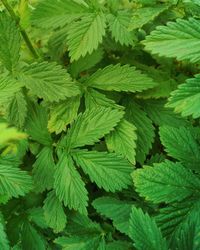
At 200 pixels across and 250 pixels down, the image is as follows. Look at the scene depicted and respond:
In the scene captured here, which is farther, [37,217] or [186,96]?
[37,217]

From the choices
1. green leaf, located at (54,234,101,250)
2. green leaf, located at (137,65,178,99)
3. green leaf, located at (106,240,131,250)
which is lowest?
green leaf, located at (106,240,131,250)

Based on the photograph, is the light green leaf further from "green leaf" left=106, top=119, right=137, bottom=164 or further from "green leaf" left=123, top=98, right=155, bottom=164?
"green leaf" left=123, top=98, right=155, bottom=164

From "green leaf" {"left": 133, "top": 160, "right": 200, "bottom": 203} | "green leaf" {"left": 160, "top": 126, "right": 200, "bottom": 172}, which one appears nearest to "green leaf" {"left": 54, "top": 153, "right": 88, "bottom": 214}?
"green leaf" {"left": 133, "top": 160, "right": 200, "bottom": 203}

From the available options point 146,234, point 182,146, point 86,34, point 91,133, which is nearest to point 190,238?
Answer: point 146,234

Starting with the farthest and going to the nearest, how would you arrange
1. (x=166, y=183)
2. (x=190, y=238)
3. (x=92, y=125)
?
1. (x=92, y=125)
2. (x=166, y=183)
3. (x=190, y=238)

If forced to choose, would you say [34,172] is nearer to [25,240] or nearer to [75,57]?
[25,240]

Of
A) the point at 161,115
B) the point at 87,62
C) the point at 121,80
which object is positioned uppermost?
the point at 87,62

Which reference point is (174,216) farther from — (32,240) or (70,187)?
(32,240)
